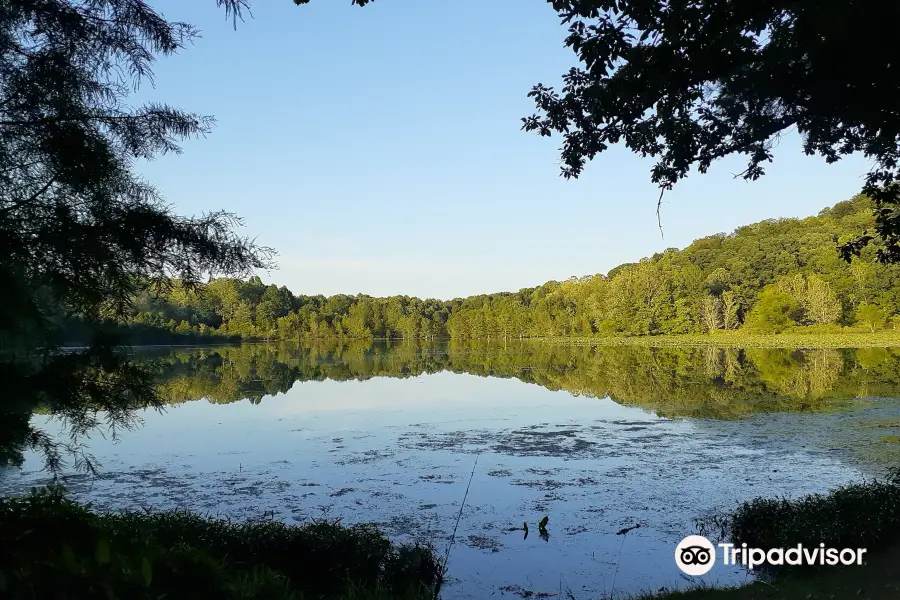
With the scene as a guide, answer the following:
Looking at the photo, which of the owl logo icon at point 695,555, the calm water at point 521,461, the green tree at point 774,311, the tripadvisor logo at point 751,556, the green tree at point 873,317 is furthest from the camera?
the green tree at point 774,311

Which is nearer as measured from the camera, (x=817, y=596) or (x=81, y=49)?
(x=817, y=596)

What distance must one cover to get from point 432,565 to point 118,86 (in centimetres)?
565

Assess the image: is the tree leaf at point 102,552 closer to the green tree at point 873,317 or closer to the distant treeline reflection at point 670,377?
the distant treeline reflection at point 670,377

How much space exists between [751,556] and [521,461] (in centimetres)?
621

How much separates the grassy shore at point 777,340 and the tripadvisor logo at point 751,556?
146ft

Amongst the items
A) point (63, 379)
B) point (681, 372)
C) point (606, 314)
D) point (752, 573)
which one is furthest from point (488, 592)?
point (606, 314)

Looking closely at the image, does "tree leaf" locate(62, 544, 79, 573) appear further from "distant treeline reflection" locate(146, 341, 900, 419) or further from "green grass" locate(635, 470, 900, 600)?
"distant treeline reflection" locate(146, 341, 900, 419)

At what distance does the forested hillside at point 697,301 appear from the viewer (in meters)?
56.8

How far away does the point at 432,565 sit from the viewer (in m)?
6.73

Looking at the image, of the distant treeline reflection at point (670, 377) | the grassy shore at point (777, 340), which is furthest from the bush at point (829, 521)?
the grassy shore at point (777, 340)

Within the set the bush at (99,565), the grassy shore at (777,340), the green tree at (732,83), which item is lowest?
the grassy shore at (777,340)

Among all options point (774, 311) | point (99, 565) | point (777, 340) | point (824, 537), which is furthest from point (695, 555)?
→ point (774, 311)

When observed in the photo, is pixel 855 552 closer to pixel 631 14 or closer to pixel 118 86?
pixel 631 14

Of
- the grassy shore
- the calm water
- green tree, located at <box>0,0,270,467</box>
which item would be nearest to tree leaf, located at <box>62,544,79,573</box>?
green tree, located at <box>0,0,270,467</box>
